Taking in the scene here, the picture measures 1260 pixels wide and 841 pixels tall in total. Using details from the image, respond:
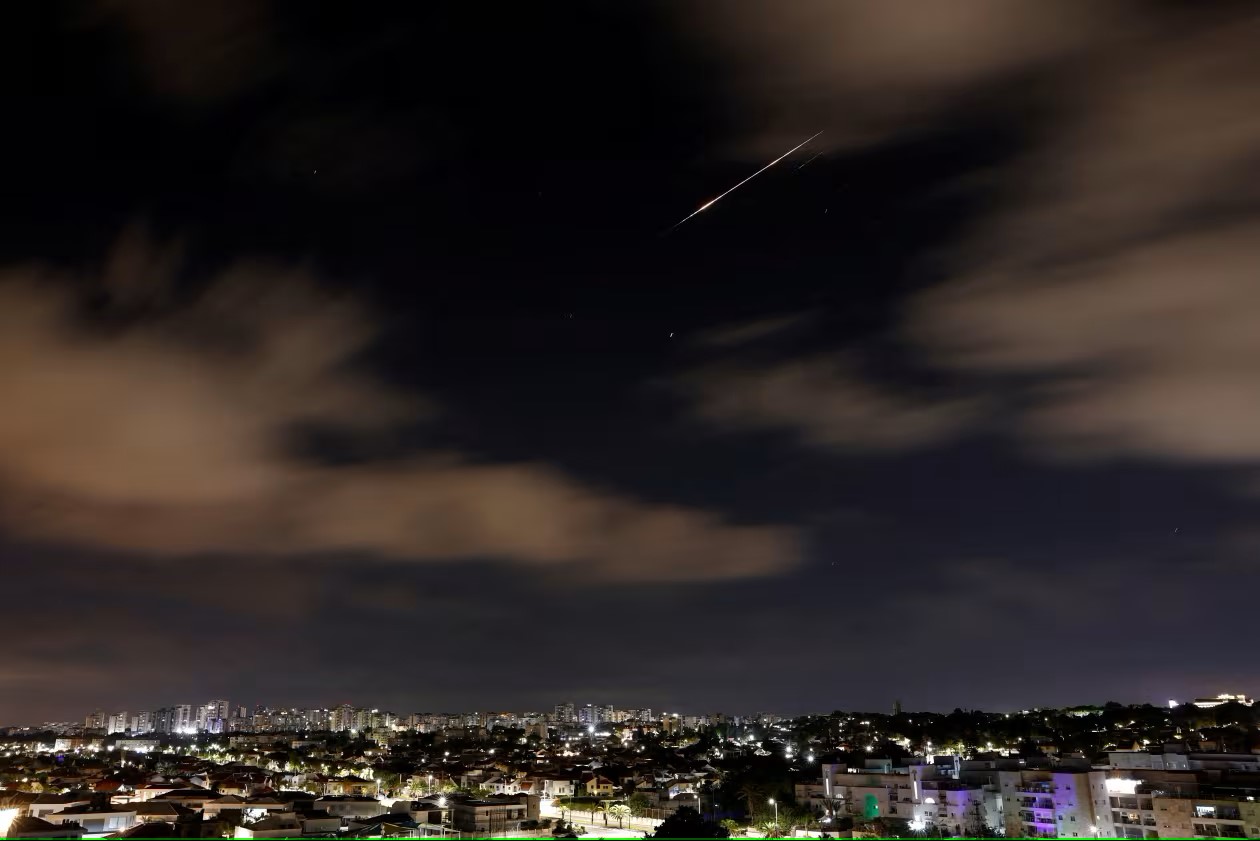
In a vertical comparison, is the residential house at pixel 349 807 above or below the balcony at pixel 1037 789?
below

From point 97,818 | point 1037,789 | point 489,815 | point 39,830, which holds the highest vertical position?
→ point 39,830

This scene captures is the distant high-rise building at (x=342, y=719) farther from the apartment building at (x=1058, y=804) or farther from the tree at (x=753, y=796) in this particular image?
the apartment building at (x=1058, y=804)

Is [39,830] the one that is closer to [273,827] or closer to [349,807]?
[273,827]

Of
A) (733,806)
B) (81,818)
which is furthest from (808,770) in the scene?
(81,818)

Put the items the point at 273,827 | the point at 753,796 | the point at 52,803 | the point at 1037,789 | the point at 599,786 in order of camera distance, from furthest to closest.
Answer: the point at 599,786
the point at 753,796
the point at 52,803
the point at 1037,789
the point at 273,827

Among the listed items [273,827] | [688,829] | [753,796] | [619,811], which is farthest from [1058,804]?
[273,827]

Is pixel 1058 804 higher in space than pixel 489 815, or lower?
higher

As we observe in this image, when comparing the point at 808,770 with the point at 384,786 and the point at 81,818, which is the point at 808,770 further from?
the point at 81,818

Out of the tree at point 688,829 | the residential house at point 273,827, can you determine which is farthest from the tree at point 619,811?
the residential house at point 273,827

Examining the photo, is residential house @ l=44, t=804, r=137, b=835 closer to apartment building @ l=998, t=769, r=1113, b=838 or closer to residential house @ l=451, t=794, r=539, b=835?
residential house @ l=451, t=794, r=539, b=835

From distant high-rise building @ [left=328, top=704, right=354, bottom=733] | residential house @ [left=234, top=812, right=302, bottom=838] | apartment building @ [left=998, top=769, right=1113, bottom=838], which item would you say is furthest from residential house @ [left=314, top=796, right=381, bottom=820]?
distant high-rise building @ [left=328, top=704, right=354, bottom=733]

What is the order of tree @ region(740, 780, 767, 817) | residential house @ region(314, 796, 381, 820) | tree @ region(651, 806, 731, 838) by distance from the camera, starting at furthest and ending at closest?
tree @ region(740, 780, 767, 817)
residential house @ region(314, 796, 381, 820)
tree @ region(651, 806, 731, 838)
